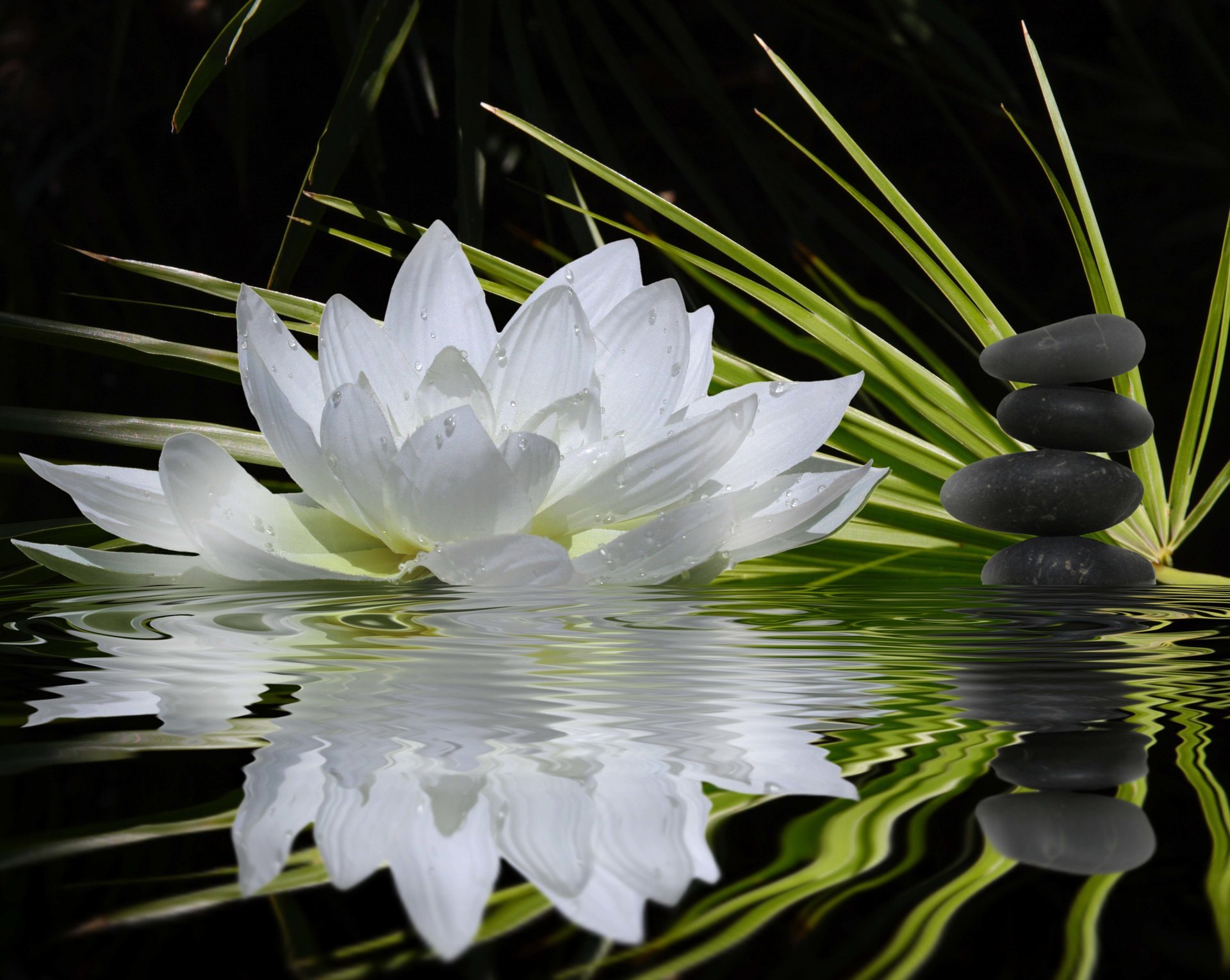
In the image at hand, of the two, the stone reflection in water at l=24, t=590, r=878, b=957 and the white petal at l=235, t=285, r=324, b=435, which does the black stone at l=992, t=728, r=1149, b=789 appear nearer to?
the stone reflection in water at l=24, t=590, r=878, b=957

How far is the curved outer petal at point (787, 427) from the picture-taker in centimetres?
31

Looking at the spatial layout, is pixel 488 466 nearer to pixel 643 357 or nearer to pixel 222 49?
pixel 643 357

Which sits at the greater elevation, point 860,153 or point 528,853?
point 860,153

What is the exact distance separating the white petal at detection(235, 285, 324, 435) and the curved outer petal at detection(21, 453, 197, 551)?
0.12ft

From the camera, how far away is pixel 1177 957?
0.34 feet

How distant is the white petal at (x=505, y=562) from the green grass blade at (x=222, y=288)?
0.14 metres

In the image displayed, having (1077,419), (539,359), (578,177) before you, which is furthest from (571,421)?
(578,177)

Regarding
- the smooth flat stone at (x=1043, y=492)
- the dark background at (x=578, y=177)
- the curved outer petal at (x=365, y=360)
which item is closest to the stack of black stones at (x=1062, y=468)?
the smooth flat stone at (x=1043, y=492)

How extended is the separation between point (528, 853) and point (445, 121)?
97 cm

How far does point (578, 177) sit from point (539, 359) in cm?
73

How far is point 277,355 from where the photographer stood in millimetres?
317

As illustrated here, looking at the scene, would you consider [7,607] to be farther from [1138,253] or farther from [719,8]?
[1138,253]

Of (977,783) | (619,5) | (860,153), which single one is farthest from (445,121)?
(977,783)

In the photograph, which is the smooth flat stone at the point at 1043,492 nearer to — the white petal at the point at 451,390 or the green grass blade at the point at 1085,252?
the green grass blade at the point at 1085,252
